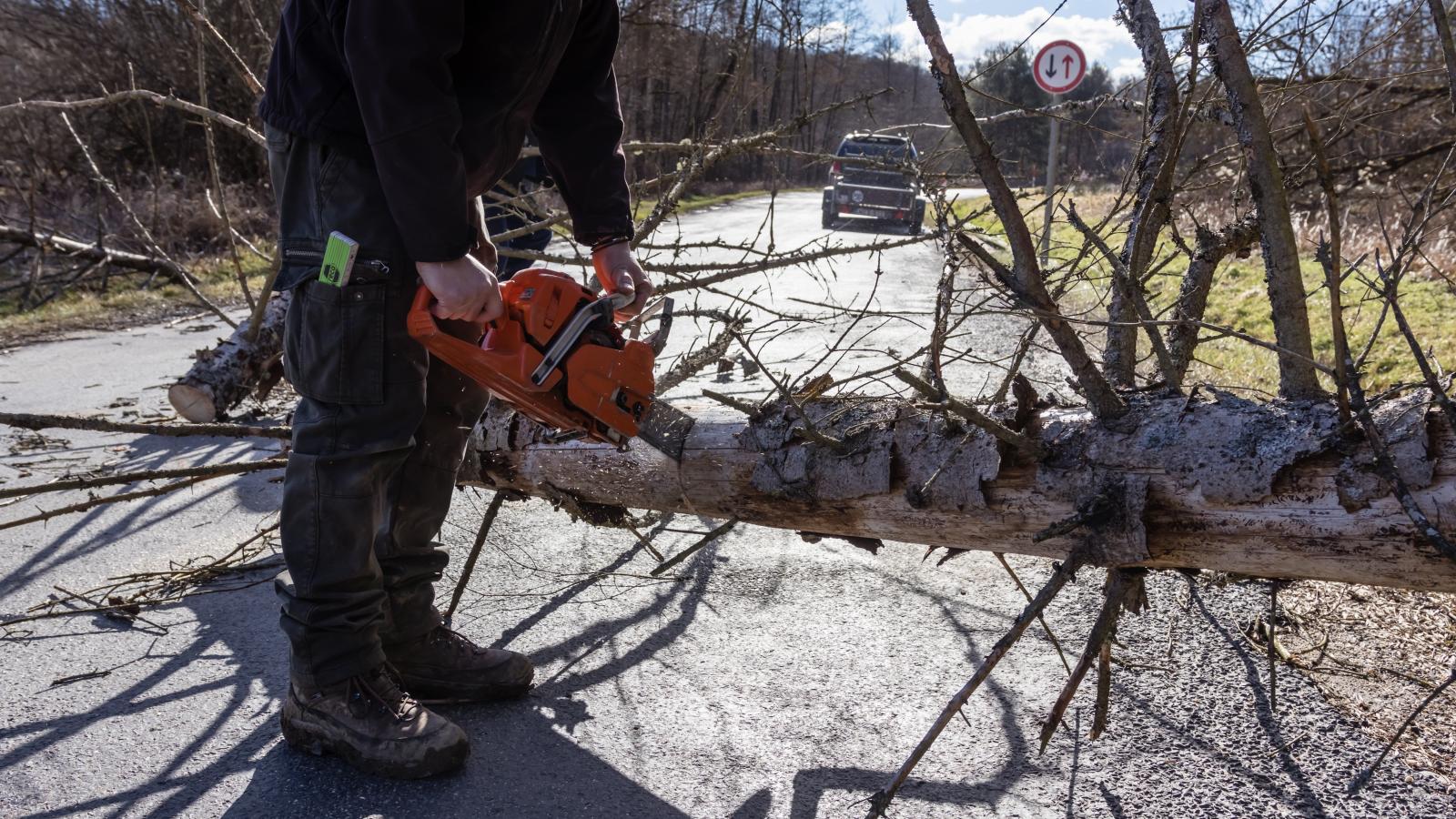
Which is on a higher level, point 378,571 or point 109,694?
point 378,571

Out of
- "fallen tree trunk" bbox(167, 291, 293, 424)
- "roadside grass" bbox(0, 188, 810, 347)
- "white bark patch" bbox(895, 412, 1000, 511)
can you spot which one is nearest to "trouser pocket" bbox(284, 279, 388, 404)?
"white bark patch" bbox(895, 412, 1000, 511)

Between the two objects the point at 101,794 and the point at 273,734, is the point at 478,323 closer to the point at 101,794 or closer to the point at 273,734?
the point at 273,734

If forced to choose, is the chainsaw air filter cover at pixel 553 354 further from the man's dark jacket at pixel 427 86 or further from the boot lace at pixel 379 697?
the boot lace at pixel 379 697

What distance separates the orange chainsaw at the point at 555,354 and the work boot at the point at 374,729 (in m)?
0.68

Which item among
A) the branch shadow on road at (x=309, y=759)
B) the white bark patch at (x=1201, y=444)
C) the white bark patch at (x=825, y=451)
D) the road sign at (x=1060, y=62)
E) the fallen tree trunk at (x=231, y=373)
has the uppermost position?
the road sign at (x=1060, y=62)

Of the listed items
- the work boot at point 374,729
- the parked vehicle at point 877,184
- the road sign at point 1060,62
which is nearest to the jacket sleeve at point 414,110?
the work boot at point 374,729

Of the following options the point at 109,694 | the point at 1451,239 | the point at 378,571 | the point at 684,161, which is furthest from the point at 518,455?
the point at 1451,239

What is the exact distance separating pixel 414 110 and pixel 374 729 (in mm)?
1257

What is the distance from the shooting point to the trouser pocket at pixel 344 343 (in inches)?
80.8

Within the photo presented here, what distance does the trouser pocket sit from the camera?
6.73 ft

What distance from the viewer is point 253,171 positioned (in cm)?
1499

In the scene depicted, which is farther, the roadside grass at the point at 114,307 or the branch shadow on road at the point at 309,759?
the roadside grass at the point at 114,307

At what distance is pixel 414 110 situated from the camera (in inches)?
74.9

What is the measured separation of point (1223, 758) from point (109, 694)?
2.53 metres
